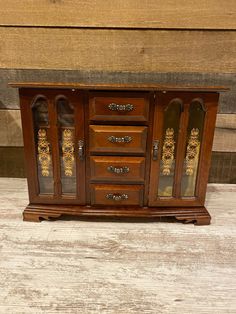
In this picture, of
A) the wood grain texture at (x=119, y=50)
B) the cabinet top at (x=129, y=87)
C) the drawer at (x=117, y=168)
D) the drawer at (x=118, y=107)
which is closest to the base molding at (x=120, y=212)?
the drawer at (x=117, y=168)

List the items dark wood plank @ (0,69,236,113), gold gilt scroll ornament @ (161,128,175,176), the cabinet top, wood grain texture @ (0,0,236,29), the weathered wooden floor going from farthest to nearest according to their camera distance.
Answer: dark wood plank @ (0,69,236,113) → wood grain texture @ (0,0,236,29) → gold gilt scroll ornament @ (161,128,175,176) → the cabinet top → the weathered wooden floor

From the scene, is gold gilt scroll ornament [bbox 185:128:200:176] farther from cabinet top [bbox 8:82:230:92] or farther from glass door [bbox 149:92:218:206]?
cabinet top [bbox 8:82:230:92]

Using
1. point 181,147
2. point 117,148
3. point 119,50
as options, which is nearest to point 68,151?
point 117,148

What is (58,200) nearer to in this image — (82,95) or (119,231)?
(119,231)

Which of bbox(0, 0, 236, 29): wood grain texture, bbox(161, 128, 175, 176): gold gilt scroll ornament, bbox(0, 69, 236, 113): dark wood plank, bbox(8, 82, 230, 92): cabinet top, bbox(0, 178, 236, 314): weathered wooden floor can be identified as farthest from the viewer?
bbox(0, 69, 236, 113): dark wood plank

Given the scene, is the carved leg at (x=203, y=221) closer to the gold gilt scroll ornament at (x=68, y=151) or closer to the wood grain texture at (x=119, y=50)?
the gold gilt scroll ornament at (x=68, y=151)

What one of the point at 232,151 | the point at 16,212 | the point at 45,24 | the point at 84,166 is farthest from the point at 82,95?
the point at 232,151

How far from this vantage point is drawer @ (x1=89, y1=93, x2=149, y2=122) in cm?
115

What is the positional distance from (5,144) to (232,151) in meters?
1.30

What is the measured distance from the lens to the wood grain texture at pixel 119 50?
1.45 m

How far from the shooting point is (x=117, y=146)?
122cm

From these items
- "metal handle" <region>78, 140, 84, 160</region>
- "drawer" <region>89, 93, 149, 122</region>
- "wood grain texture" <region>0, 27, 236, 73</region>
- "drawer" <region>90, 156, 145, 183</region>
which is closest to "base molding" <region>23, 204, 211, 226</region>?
"drawer" <region>90, 156, 145, 183</region>

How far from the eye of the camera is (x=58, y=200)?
1317 mm

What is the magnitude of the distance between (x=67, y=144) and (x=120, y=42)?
0.61m
